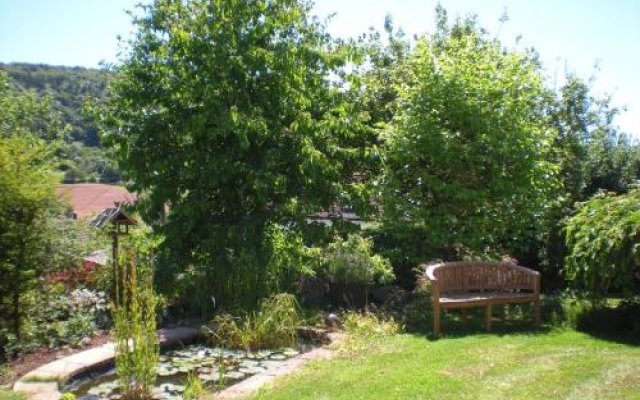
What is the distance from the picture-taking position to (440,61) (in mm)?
9133

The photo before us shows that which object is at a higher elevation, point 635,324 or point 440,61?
point 440,61

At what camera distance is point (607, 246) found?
6.70 m

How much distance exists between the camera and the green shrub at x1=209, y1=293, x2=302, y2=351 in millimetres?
6781

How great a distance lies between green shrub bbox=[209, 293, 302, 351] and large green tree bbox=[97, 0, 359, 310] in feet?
2.32

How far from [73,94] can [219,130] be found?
61.8 meters

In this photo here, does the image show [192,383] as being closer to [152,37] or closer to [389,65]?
[152,37]

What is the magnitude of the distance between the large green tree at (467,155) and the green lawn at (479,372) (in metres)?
2.83

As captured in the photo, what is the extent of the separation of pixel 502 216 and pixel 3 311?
7.18 metres

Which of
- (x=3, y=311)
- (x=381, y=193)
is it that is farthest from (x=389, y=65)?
(x=3, y=311)

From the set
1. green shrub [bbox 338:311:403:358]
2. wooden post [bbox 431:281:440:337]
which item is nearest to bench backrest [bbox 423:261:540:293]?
wooden post [bbox 431:281:440:337]

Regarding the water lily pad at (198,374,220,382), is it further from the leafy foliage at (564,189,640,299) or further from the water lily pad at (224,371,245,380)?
the leafy foliage at (564,189,640,299)

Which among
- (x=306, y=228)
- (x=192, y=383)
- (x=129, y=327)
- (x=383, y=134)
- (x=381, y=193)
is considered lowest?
(x=192, y=383)

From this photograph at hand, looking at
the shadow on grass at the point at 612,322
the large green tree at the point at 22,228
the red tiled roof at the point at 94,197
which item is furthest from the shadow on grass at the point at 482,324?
the red tiled roof at the point at 94,197

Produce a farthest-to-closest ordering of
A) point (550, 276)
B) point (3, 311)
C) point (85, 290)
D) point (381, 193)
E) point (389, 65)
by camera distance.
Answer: point (389, 65), point (550, 276), point (381, 193), point (85, 290), point (3, 311)
